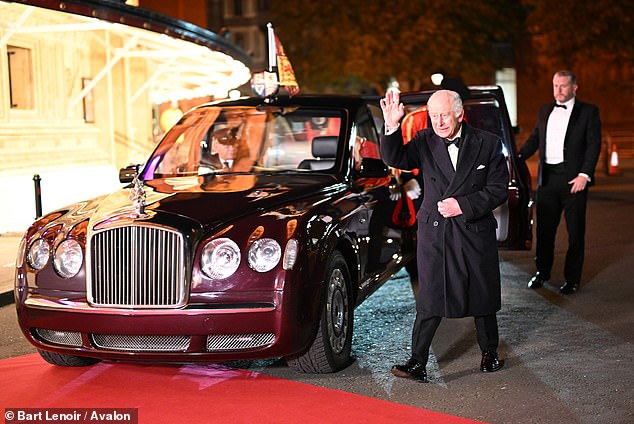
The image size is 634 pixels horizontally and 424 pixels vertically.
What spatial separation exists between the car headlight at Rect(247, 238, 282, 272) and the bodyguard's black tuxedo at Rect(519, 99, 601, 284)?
400cm

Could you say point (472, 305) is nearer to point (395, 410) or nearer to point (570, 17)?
point (395, 410)

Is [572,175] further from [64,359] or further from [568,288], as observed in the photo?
[64,359]

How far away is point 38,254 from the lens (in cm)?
573

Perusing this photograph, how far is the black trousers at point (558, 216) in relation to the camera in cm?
848

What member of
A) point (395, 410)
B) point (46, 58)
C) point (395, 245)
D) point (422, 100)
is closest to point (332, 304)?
point (395, 410)

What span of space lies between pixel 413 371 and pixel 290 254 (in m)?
1.09

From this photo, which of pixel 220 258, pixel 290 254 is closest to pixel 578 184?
pixel 290 254

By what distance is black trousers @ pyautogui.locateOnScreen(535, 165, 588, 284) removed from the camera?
27.8ft

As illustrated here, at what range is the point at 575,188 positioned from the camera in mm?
8305

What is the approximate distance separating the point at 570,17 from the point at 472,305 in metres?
34.5

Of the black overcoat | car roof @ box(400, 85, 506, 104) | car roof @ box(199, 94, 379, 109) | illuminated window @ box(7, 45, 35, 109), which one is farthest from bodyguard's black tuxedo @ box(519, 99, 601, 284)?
illuminated window @ box(7, 45, 35, 109)

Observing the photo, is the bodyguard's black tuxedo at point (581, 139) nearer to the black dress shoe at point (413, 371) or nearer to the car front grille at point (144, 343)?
the black dress shoe at point (413, 371)

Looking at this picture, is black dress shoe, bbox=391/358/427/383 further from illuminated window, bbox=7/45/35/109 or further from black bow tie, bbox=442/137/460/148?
illuminated window, bbox=7/45/35/109

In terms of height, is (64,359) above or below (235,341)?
below
